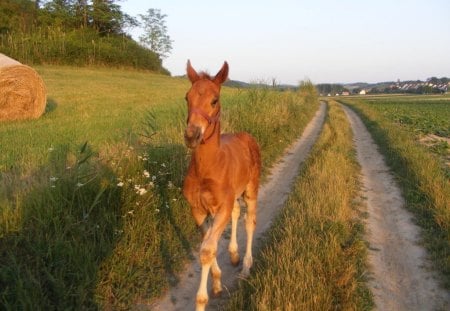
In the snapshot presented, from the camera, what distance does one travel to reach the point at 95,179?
18.1 feet

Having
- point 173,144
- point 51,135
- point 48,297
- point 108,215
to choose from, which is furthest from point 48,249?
point 51,135

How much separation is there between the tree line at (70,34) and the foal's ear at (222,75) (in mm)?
40937

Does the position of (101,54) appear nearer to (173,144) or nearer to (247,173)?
(173,144)

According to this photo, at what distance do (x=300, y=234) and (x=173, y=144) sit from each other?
3442mm

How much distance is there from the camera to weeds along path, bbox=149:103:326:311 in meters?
4.63

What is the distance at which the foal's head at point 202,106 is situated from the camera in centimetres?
356

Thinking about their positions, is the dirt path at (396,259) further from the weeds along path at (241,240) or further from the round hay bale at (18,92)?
the round hay bale at (18,92)

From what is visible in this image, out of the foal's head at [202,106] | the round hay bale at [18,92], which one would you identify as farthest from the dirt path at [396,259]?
the round hay bale at [18,92]

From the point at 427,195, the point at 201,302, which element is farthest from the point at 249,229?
the point at 427,195

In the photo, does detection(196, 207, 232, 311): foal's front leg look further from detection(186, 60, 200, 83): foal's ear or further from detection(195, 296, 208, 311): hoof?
detection(186, 60, 200, 83): foal's ear

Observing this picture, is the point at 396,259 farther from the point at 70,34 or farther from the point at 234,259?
the point at 70,34

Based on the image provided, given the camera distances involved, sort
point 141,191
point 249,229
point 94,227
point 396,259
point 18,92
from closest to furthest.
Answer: point 94,227 → point 141,191 → point 249,229 → point 396,259 → point 18,92

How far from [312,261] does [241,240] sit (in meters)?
1.80

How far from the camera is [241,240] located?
6414mm
